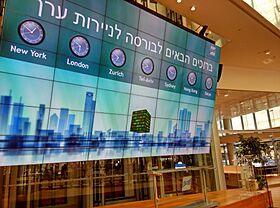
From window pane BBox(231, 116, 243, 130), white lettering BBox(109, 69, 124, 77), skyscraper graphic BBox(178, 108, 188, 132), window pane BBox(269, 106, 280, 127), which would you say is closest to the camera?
white lettering BBox(109, 69, 124, 77)

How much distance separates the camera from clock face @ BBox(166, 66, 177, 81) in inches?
134

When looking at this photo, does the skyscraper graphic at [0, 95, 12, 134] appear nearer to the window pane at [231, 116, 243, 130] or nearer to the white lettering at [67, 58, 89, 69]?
the white lettering at [67, 58, 89, 69]

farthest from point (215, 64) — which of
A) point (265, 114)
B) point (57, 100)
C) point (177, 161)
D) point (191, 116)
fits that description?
point (265, 114)

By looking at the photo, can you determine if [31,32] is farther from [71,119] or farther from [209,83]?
[209,83]

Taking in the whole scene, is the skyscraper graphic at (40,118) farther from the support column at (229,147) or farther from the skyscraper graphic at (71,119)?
the support column at (229,147)

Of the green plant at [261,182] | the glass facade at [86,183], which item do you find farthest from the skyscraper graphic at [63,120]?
the green plant at [261,182]

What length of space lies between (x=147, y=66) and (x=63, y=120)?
4.03ft

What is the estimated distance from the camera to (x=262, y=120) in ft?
41.6

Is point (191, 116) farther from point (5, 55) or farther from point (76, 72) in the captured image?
point (5, 55)

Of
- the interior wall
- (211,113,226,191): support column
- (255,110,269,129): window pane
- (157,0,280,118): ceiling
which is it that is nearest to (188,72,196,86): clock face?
(157,0,280,118): ceiling

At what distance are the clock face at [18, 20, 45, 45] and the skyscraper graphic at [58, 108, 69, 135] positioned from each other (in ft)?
2.15

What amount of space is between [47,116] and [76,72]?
1.67 ft

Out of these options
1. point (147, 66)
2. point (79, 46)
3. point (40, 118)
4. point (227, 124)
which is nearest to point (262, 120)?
point (227, 124)

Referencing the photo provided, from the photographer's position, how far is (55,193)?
4.61 m
